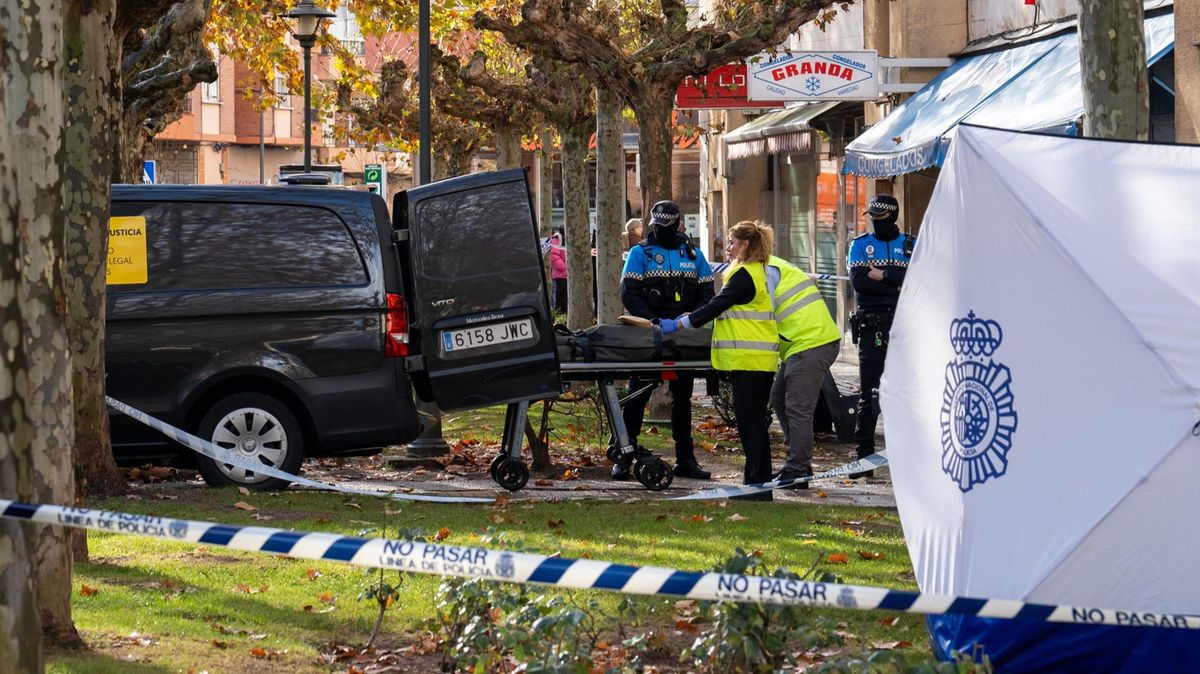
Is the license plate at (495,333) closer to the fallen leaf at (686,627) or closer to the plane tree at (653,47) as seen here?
the fallen leaf at (686,627)

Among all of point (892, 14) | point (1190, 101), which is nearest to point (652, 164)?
point (1190, 101)

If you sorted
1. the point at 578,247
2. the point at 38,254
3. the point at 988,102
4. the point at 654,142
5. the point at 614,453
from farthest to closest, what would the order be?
the point at 578,247 → the point at 988,102 → the point at 654,142 → the point at 614,453 → the point at 38,254

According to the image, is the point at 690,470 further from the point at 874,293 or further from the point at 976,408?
the point at 976,408

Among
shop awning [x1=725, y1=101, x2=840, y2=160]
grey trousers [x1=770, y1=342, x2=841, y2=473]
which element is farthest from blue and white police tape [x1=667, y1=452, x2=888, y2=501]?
shop awning [x1=725, y1=101, x2=840, y2=160]

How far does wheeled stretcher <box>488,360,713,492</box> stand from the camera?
1130 cm

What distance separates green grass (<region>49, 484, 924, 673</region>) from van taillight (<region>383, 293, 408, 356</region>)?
41.4 inches

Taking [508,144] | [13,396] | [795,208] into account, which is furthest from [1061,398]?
[508,144]

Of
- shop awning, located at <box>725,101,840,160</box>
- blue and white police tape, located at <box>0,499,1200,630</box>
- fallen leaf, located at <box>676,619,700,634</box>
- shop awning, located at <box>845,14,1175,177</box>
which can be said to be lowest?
fallen leaf, located at <box>676,619,700,634</box>

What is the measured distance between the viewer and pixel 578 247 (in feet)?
72.0

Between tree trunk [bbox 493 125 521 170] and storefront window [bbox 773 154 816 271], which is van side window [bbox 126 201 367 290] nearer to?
storefront window [bbox 773 154 816 271]

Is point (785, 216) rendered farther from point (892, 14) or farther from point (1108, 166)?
point (1108, 166)

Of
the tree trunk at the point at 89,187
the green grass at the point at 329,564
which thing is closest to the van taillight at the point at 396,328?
the green grass at the point at 329,564

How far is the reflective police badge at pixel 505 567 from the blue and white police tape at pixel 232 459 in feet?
19.9

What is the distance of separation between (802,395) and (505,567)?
665 centimetres
